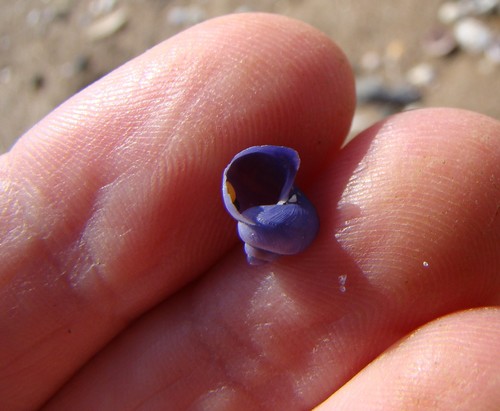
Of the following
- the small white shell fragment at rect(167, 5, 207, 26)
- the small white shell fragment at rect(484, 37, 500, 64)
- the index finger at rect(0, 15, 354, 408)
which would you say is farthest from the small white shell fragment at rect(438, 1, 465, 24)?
the index finger at rect(0, 15, 354, 408)

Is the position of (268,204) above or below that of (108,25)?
below

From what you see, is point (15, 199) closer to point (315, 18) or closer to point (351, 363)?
point (351, 363)

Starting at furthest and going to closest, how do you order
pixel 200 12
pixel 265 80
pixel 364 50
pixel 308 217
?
pixel 200 12, pixel 364 50, pixel 265 80, pixel 308 217

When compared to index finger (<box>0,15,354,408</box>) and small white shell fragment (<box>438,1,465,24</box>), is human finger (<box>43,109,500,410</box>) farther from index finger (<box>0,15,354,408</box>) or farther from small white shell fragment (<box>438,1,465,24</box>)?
small white shell fragment (<box>438,1,465,24</box>)

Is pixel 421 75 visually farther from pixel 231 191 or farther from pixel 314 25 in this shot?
pixel 231 191

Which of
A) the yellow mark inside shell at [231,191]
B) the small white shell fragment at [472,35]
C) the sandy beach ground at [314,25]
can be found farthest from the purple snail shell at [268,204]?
the small white shell fragment at [472,35]

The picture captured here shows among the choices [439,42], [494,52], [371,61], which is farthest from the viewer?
[371,61]

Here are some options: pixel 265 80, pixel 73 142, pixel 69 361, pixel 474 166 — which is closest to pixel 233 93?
pixel 265 80

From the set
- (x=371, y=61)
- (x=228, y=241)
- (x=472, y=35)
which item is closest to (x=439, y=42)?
(x=472, y=35)

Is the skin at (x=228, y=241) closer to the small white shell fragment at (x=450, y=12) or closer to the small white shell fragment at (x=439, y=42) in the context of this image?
the small white shell fragment at (x=439, y=42)
